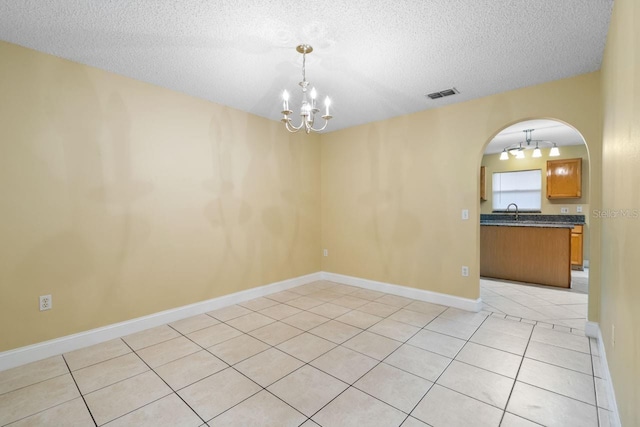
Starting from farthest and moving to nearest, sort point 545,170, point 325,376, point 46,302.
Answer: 1. point 545,170
2. point 46,302
3. point 325,376

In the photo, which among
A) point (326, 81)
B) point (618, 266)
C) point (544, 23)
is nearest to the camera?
point (618, 266)

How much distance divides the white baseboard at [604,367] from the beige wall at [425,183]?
11cm

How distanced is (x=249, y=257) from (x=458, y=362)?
2.73 meters

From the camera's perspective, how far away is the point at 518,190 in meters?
6.72

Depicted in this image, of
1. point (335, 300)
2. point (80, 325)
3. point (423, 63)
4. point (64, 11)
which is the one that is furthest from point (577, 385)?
point (64, 11)

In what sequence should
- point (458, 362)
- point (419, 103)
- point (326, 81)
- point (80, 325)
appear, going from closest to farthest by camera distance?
1. point (458, 362)
2. point (80, 325)
3. point (326, 81)
4. point (419, 103)

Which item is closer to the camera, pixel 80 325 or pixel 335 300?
pixel 80 325

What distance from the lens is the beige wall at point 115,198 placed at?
2.32 m

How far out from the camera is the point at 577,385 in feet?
6.59

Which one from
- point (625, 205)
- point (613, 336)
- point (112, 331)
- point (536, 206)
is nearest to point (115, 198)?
point (112, 331)

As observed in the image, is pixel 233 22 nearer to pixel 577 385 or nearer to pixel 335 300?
pixel 335 300

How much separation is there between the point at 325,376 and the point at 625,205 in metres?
2.13

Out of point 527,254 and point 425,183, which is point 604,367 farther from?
point 527,254

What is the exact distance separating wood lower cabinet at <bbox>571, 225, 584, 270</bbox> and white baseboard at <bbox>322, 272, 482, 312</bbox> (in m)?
3.80
